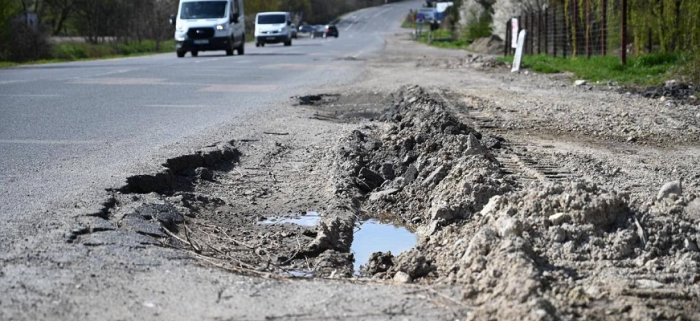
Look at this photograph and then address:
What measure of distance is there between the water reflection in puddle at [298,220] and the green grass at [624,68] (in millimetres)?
10716

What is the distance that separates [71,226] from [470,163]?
274cm

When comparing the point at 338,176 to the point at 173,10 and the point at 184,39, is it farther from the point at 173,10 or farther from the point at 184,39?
Result: the point at 173,10

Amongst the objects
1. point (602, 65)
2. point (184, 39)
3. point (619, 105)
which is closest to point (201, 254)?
point (619, 105)

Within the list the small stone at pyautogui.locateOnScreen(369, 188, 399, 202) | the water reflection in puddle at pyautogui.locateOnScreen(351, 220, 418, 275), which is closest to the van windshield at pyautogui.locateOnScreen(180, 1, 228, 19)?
the small stone at pyautogui.locateOnScreen(369, 188, 399, 202)

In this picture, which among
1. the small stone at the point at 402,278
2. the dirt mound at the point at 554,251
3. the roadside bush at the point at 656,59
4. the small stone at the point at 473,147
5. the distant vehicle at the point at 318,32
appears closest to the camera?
the dirt mound at the point at 554,251

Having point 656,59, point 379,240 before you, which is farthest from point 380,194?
point 656,59

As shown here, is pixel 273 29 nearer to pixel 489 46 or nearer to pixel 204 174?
pixel 489 46

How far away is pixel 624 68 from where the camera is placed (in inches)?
734

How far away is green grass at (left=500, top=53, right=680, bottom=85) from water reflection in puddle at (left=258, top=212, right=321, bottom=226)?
10.7 metres

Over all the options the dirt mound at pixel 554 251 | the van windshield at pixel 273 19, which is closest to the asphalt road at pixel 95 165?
the dirt mound at pixel 554 251

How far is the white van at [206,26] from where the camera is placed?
3425 centimetres

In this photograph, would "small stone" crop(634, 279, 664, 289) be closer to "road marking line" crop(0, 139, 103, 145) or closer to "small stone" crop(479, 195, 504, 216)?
"small stone" crop(479, 195, 504, 216)

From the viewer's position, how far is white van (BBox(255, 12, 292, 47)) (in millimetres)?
57031

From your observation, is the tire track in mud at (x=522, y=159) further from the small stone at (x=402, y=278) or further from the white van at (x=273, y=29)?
the white van at (x=273, y=29)
